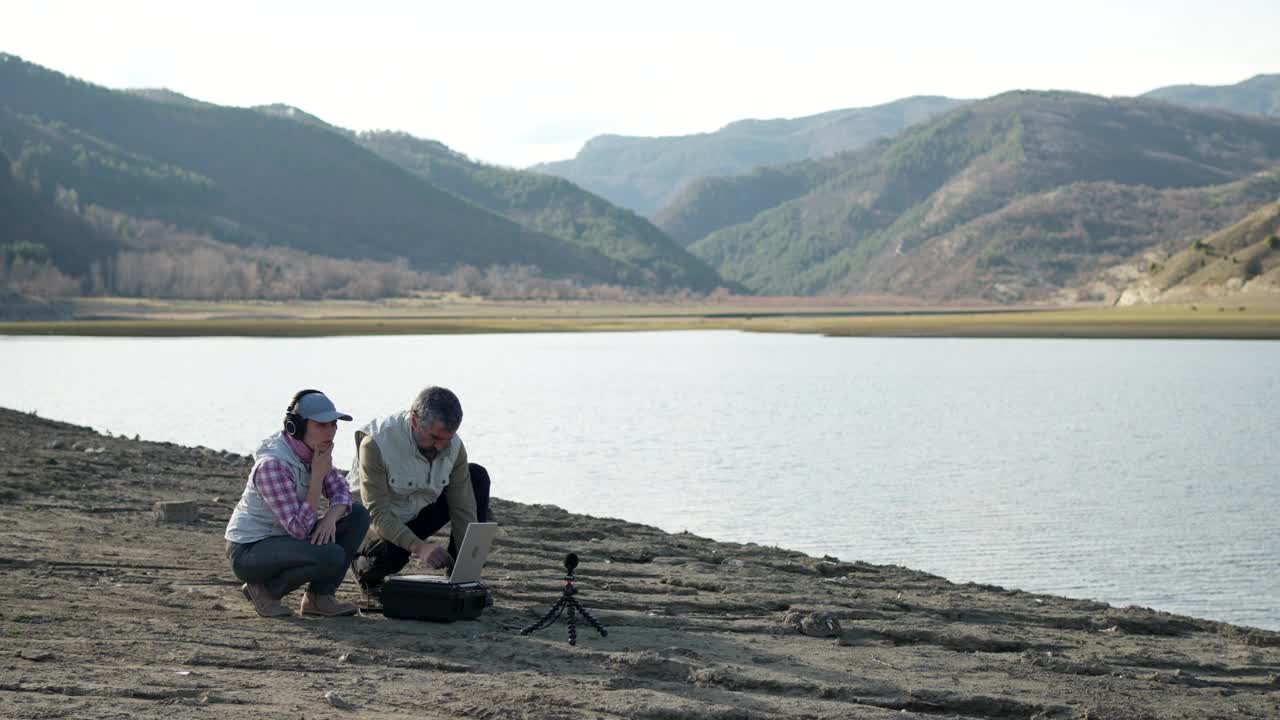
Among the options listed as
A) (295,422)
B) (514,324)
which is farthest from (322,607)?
(514,324)

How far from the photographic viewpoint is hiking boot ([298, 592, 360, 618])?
8.02 metres

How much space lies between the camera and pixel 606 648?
308 inches

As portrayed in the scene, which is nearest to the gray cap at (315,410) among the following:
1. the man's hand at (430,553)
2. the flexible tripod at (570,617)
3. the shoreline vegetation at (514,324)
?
the man's hand at (430,553)

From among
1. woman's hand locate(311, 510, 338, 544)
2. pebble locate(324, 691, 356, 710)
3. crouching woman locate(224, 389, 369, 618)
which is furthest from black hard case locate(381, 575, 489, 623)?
pebble locate(324, 691, 356, 710)

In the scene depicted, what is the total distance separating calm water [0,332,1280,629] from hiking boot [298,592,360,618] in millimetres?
6743

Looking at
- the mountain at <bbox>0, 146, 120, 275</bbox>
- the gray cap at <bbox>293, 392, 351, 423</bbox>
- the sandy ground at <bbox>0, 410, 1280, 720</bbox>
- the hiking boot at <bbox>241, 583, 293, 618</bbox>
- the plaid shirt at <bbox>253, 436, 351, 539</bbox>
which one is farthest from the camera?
the mountain at <bbox>0, 146, 120, 275</bbox>

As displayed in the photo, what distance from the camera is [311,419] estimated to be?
758 cm

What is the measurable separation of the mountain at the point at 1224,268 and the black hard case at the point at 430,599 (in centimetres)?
8943

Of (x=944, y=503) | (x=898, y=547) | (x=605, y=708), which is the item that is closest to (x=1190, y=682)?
(x=605, y=708)

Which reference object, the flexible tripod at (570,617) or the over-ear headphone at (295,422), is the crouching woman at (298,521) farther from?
the flexible tripod at (570,617)

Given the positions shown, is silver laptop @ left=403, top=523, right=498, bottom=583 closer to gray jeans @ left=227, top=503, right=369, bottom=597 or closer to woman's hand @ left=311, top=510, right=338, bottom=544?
gray jeans @ left=227, top=503, right=369, bottom=597

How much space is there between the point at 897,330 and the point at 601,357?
31.5 metres

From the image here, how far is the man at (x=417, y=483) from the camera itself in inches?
303

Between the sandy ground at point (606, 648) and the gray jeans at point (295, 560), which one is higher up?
the gray jeans at point (295, 560)
